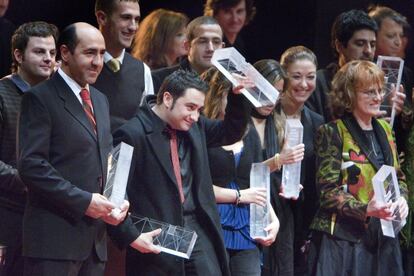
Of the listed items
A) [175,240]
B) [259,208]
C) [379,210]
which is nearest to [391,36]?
[379,210]

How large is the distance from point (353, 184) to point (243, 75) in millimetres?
1070

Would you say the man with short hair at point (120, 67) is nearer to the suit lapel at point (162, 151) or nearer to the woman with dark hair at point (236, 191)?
the woman with dark hair at point (236, 191)

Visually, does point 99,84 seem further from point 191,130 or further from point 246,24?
point 246,24

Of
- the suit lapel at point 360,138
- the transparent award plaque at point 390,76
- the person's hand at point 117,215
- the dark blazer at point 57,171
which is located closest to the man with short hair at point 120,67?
the dark blazer at point 57,171

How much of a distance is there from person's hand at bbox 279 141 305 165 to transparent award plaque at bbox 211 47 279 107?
0.67m

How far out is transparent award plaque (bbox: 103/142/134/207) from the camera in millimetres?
3734

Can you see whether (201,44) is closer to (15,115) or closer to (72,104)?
(15,115)

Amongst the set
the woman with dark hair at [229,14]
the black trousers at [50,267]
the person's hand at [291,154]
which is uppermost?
the woman with dark hair at [229,14]

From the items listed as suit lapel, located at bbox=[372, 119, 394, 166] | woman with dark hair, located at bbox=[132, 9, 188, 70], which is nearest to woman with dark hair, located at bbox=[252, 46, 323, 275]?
suit lapel, located at bbox=[372, 119, 394, 166]

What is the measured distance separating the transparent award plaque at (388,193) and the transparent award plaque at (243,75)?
2.60ft

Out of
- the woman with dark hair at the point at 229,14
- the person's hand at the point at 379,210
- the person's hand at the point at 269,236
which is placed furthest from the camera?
the woman with dark hair at the point at 229,14

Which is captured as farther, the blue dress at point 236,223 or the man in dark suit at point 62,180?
the blue dress at point 236,223

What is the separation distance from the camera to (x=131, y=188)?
4.05m

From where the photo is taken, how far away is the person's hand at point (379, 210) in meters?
4.64
